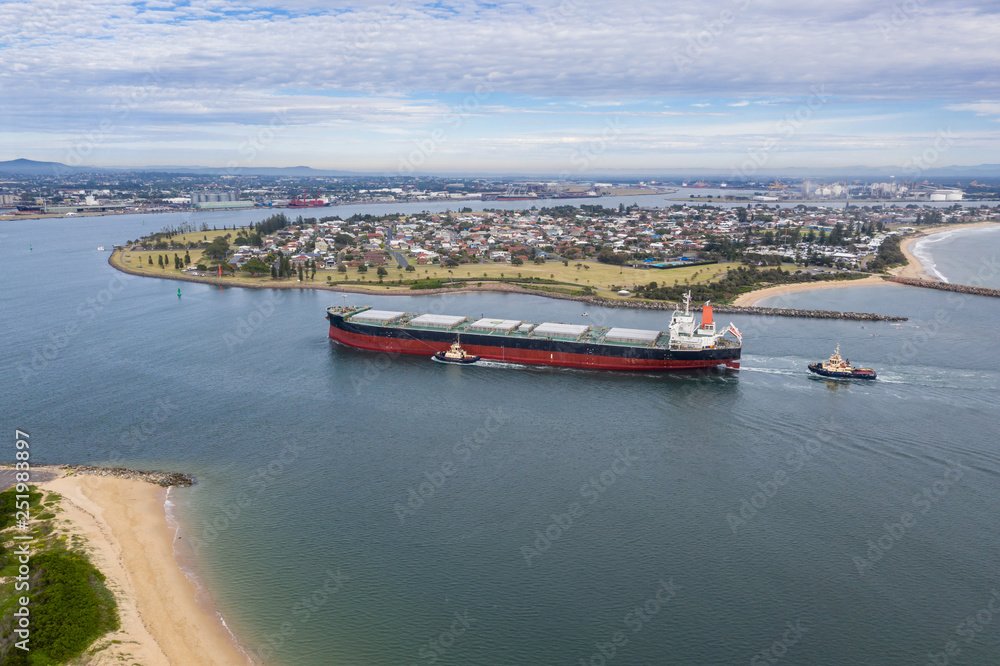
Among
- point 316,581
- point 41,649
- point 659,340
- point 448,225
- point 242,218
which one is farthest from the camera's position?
point 242,218

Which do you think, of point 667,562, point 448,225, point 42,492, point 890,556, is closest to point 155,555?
point 42,492

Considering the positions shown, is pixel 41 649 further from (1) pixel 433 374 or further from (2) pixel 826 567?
(1) pixel 433 374

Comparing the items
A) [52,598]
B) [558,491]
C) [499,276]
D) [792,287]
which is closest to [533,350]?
[558,491]

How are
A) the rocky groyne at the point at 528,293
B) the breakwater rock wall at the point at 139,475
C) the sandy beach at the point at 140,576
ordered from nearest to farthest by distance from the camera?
the sandy beach at the point at 140,576, the breakwater rock wall at the point at 139,475, the rocky groyne at the point at 528,293

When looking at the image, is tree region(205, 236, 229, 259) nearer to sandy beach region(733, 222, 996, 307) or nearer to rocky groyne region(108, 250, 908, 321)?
rocky groyne region(108, 250, 908, 321)

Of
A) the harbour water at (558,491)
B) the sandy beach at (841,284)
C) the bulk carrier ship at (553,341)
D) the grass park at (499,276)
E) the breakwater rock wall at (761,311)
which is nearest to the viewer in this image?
the harbour water at (558,491)

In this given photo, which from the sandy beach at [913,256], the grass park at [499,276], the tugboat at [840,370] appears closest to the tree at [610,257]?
the grass park at [499,276]

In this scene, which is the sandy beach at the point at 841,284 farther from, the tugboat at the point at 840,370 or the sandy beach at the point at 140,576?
the sandy beach at the point at 140,576
